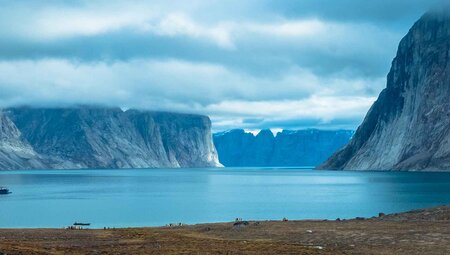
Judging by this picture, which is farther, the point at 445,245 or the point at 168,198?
the point at 168,198

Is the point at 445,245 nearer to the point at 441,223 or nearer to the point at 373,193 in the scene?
the point at 441,223

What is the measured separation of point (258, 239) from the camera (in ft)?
181

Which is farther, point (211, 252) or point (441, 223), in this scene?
point (441, 223)

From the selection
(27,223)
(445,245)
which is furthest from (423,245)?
(27,223)

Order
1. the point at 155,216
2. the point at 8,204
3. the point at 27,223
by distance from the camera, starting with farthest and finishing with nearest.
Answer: the point at 8,204, the point at 155,216, the point at 27,223

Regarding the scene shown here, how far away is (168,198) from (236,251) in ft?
390

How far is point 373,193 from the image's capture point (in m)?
164

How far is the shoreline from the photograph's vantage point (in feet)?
150

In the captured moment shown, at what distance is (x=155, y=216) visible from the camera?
11481 centimetres

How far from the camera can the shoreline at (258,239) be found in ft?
150

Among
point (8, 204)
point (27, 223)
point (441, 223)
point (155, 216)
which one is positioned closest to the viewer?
point (441, 223)

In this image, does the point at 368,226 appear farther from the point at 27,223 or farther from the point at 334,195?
the point at 334,195

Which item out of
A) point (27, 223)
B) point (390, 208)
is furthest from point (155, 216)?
point (390, 208)

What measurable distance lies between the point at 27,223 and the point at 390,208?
64.9 meters
